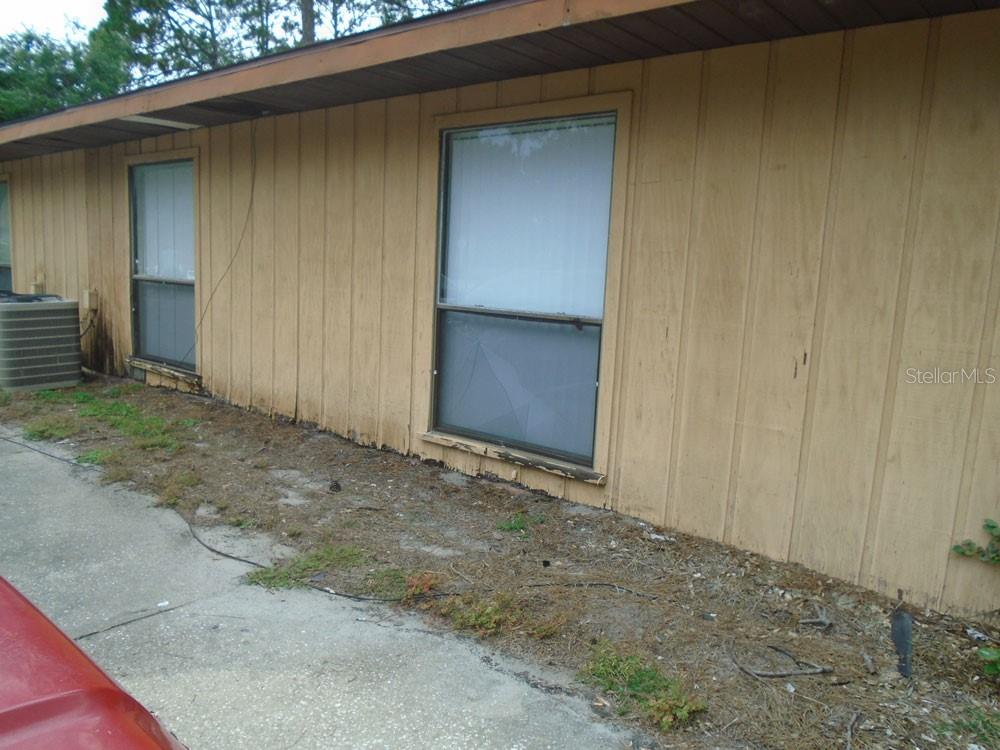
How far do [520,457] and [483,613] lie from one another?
1.55 metres

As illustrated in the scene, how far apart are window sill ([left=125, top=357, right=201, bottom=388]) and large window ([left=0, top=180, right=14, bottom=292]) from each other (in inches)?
139

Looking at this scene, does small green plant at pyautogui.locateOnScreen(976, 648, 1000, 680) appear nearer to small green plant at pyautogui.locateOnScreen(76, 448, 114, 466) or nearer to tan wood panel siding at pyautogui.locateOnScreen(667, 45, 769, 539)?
tan wood panel siding at pyautogui.locateOnScreen(667, 45, 769, 539)

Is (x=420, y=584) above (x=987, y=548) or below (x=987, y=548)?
below

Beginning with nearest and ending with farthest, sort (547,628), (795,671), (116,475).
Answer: (795,671), (547,628), (116,475)

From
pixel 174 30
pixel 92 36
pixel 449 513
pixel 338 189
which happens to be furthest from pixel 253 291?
pixel 174 30

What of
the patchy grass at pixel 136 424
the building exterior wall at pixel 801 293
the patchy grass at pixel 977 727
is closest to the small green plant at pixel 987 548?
the building exterior wall at pixel 801 293

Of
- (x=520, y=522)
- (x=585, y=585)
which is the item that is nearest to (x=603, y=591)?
(x=585, y=585)

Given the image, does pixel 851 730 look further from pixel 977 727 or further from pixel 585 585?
pixel 585 585

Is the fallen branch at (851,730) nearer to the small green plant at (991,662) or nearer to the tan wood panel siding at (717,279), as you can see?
Result: the small green plant at (991,662)

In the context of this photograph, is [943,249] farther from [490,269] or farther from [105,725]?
[105,725]

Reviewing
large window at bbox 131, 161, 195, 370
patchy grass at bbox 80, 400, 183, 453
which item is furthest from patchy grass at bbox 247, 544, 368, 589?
large window at bbox 131, 161, 195, 370

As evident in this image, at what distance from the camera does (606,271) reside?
4074mm

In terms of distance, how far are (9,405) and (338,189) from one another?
12.7 feet

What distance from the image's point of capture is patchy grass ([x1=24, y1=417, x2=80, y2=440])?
5.80m
